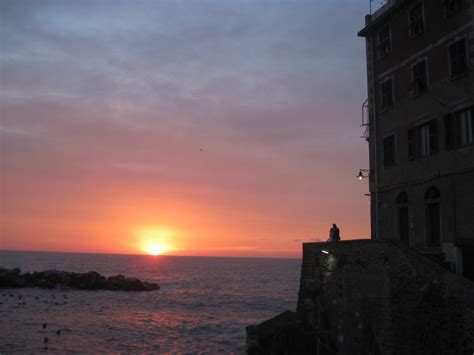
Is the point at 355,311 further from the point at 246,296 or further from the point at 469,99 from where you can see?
the point at 246,296

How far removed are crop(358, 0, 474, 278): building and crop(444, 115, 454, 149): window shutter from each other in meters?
0.04

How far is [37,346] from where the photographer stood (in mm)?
27469

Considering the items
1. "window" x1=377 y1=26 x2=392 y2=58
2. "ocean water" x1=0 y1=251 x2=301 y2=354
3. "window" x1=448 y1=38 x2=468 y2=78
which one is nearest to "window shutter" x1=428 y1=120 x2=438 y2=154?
"window" x1=448 y1=38 x2=468 y2=78

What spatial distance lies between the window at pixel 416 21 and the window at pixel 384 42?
1.65 meters

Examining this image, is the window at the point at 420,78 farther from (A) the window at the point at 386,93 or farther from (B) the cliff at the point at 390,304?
(B) the cliff at the point at 390,304

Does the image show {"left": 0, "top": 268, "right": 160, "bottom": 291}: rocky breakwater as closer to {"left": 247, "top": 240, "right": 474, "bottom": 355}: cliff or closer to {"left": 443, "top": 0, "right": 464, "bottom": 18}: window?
{"left": 247, "top": 240, "right": 474, "bottom": 355}: cliff

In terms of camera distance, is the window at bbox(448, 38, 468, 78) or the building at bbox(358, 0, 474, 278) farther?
the window at bbox(448, 38, 468, 78)

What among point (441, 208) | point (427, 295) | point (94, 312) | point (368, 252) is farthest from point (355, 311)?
point (94, 312)

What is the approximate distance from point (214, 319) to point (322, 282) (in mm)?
24217

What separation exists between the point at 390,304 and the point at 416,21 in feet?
46.4

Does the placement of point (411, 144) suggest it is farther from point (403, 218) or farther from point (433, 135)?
point (403, 218)

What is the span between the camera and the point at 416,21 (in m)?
21.7

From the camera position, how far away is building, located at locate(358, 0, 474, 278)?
18.7m

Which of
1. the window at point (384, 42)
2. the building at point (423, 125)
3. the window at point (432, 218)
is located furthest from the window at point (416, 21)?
the window at point (432, 218)
